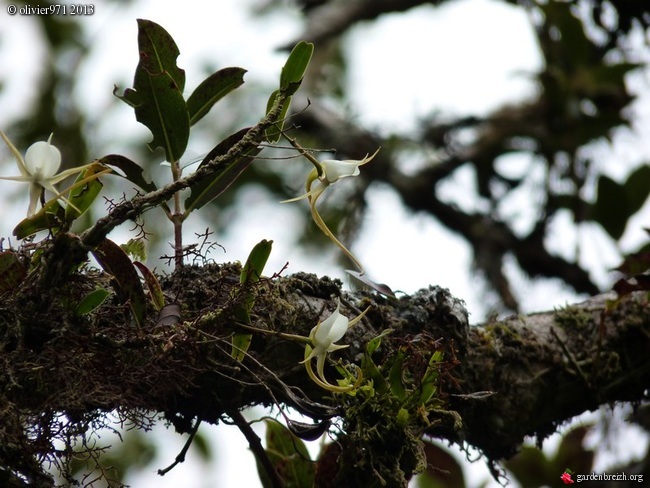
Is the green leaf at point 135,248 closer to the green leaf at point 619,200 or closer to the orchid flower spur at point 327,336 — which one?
the orchid flower spur at point 327,336

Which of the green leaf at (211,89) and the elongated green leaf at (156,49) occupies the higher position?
the elongated green leaf at (156,49)

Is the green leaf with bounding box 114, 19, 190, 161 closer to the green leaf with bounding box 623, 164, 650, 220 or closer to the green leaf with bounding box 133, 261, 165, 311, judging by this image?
the green leaf with bounding box 133, 261, 165, 311

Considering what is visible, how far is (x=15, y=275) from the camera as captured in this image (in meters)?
0.91

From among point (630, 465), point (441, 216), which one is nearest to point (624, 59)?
point (441, 216)

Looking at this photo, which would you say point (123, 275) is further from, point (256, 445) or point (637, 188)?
point (637, 188)

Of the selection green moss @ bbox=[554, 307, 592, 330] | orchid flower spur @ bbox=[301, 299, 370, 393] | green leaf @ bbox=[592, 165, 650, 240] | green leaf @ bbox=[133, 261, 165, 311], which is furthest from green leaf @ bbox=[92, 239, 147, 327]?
green leaf @ bbox=[592, 165, 650, 240]

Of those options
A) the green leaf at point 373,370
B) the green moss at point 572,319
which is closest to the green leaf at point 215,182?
the green leaf at point 373,370

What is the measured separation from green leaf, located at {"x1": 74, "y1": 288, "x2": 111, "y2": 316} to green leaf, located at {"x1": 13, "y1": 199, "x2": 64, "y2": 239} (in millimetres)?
90

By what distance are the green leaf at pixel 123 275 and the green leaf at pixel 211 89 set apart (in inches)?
10.9

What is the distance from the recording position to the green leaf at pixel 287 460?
1232 mm

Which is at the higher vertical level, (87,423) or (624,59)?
(87,423)

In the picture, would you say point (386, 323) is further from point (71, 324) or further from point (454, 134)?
point (454, 134)

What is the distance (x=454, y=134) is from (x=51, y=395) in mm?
2421

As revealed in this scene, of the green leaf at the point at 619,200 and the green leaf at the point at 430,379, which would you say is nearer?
the green leaf at the point at 430,379
